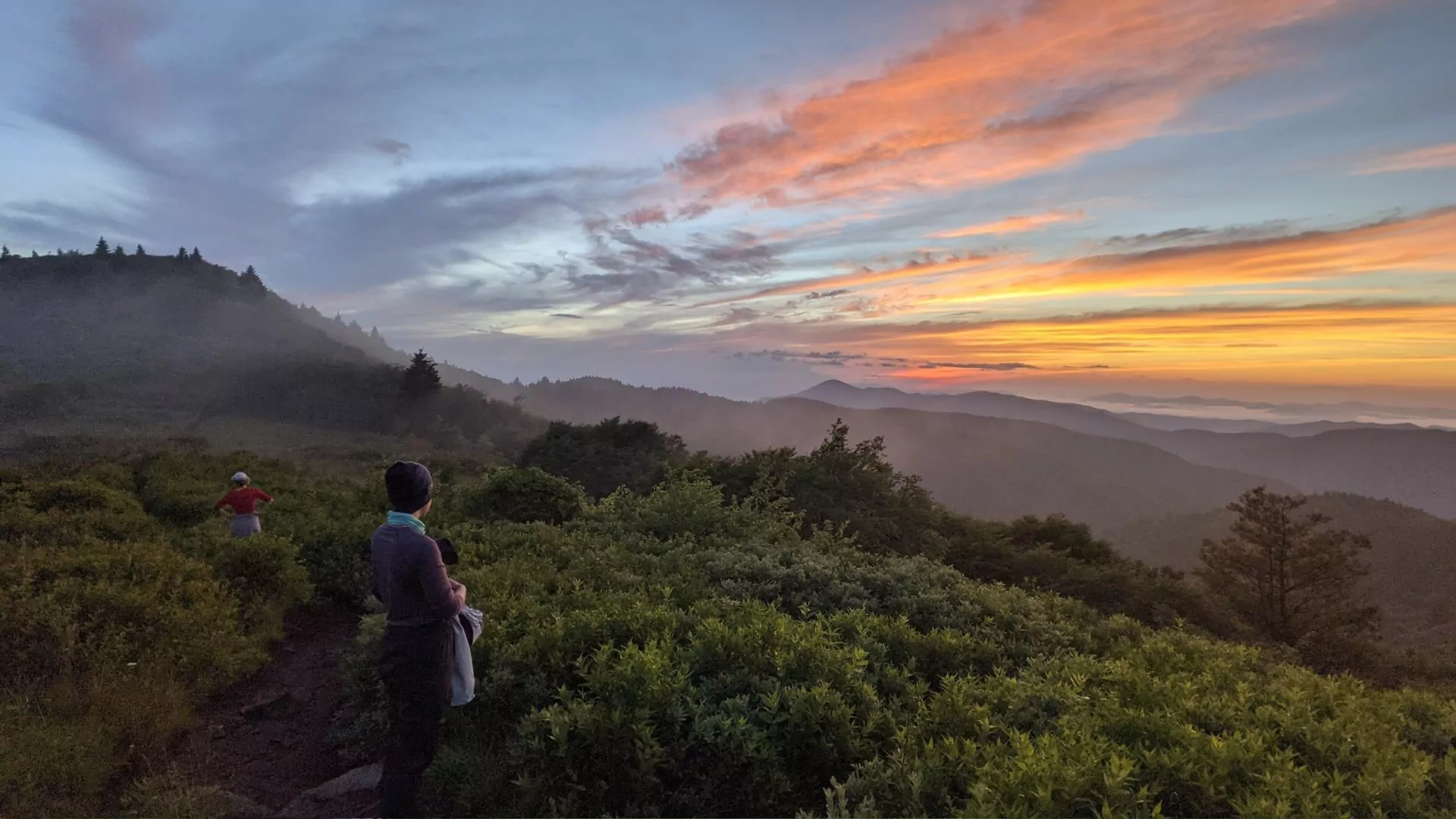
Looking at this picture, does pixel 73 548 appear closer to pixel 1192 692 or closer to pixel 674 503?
pixel 674 503

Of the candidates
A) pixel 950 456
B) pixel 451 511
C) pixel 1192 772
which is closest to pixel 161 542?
pixel 451 511

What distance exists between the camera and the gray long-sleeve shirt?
162 inches

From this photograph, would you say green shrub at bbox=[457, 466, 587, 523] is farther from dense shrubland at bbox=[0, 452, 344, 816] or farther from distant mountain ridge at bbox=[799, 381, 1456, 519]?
distant mountain ridge at bbox=[799, 381, 1456, 519]

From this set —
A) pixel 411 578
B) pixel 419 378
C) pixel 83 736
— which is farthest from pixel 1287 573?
pixel 419 378

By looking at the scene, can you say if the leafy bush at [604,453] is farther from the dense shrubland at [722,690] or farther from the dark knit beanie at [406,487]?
the dark knit beanie at [406,487]

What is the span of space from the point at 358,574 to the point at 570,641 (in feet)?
19.5

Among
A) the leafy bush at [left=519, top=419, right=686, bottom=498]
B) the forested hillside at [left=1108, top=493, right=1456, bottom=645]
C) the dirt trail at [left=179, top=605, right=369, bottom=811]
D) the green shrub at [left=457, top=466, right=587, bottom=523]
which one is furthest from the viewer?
the forested hillside at [left=1108, top=493, right=1456, bottom=645]

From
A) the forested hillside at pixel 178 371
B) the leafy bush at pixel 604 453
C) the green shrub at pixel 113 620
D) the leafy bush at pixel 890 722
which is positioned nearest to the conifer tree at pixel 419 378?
the forested hillside at pixel 178 371

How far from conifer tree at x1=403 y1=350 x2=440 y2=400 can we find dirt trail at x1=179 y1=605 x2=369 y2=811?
62.9 m

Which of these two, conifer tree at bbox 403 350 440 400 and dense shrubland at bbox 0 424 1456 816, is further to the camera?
conifer tree at bbox 403 350 440 400

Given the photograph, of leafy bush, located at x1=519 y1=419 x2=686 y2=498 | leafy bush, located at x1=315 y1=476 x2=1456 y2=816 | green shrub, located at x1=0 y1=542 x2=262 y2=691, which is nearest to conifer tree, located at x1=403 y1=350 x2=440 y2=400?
leafy bush, located at x1=519 y1=419 x2=686 y2=498

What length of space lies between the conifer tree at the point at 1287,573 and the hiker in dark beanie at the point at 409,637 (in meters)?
27.9

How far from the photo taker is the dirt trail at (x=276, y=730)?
17.8 ft

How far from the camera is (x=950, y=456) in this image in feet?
498
